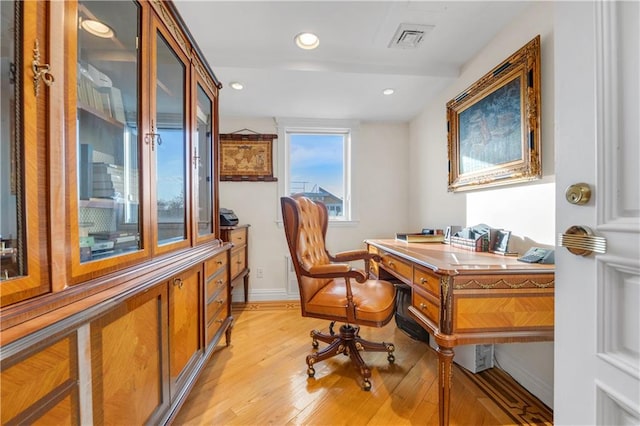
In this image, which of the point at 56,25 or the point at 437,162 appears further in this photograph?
the point at 437,162

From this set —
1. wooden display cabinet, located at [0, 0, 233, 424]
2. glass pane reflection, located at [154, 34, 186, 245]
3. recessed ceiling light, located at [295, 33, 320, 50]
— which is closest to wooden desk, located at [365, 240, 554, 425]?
wooden display cabinet, located at [0, 0, 233, 424]

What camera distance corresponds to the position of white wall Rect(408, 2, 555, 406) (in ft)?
4.76

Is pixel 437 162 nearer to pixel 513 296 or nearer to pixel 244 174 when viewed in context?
pixel 513 296

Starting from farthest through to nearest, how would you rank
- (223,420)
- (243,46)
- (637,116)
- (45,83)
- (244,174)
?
(244,174), (243,46), (223,420), (45,83), (637,116)

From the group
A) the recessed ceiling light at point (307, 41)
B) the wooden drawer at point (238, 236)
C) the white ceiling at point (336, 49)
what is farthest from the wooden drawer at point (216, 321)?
the recessed ceiling light at point (307, 41)

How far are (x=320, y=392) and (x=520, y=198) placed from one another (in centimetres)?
170

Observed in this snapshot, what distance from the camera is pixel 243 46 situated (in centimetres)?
199

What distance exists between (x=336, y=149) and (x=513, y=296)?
8.33 ft

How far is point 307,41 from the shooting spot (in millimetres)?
1916

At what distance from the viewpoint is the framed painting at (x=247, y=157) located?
315 centimetres

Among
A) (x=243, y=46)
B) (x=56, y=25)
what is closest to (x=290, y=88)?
(x=243, y=46)

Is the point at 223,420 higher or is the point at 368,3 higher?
the point at 368,3

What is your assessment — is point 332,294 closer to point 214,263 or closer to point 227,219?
point 214,263

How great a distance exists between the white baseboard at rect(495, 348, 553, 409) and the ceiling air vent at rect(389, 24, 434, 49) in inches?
87.4
